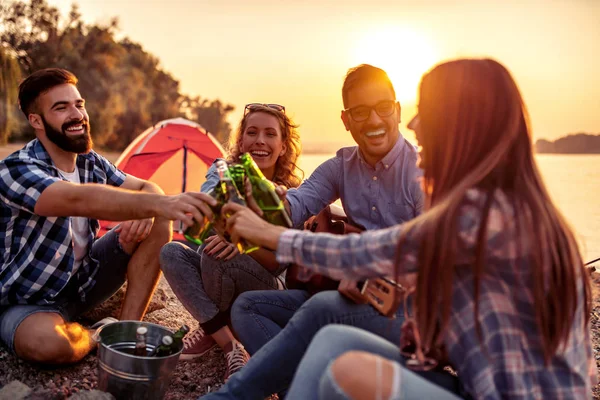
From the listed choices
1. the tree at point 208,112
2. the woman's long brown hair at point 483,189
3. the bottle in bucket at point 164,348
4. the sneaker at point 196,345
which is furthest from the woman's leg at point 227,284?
the tree at point 208,112

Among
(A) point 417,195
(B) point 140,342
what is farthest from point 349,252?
(A) point 417,195

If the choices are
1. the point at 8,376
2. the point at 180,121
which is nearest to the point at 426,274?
the point at 8,376

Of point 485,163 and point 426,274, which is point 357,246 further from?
point 485,163

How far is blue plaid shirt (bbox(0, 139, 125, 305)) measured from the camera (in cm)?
295

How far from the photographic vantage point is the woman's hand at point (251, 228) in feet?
6.81

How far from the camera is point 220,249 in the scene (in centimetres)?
321

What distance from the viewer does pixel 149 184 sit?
12.6 ft

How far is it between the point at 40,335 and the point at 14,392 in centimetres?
44

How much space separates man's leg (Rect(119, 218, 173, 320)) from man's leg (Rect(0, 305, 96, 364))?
0.43 m

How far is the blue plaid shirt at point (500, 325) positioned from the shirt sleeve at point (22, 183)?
195 cm

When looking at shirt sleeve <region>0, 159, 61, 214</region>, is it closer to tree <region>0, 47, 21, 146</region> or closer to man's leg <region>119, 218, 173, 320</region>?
man's leg <region>119, 218, 173, 320</region>

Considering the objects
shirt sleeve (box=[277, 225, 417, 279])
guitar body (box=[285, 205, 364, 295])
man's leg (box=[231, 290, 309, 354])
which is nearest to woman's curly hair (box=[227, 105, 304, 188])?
guitar body (box=[285, 205, 364, 295])

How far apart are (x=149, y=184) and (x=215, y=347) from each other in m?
1.15

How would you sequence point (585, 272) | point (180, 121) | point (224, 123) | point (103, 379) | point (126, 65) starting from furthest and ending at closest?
point (224, 123), point (126, 65), point (180, 121), point (103, 379), point (585, 272)
